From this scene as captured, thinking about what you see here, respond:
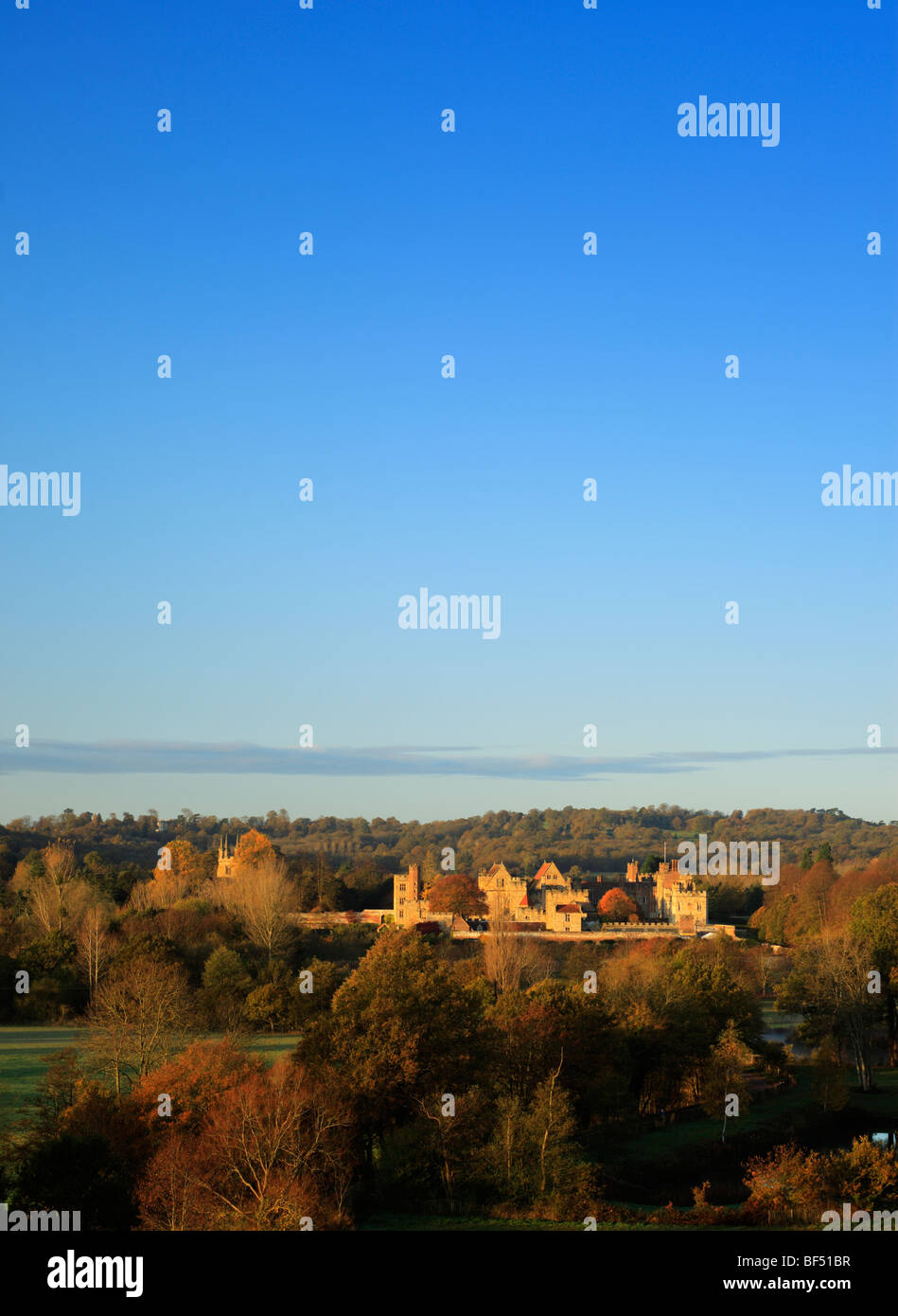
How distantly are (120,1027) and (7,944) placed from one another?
83.6 feet

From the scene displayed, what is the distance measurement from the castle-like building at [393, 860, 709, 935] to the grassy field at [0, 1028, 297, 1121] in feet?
108

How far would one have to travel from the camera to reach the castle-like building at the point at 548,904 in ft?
257

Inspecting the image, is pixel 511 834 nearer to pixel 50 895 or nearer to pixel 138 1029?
pixel 50 895

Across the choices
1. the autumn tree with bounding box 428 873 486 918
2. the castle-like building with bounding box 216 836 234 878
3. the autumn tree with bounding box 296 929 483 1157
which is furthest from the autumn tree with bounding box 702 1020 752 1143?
the castle-like building with bounding box 216 836 234 878

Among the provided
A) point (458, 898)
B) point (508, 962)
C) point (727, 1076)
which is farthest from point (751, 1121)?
point (458, 898)

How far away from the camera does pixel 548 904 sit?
263ft

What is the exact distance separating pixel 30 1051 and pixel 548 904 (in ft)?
153

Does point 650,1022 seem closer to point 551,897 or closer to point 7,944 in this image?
point 7,944

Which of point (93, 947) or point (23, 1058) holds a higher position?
point (93, 947)

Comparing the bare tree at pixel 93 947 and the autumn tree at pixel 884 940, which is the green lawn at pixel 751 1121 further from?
the bare tree at pixel 93 947

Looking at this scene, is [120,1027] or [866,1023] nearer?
[120,1027]
